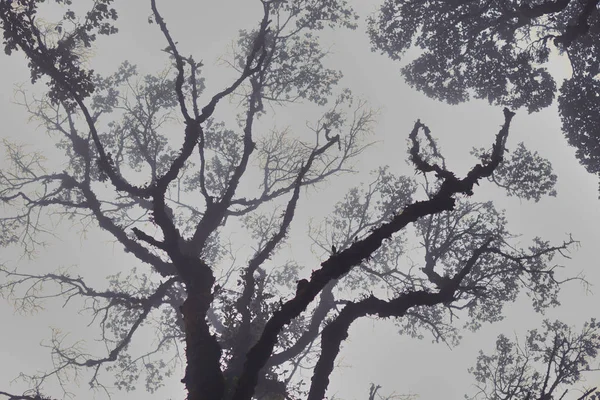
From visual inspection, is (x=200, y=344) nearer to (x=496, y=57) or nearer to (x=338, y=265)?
(x=338, y=265)

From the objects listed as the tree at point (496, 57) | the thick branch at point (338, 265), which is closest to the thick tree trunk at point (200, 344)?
the thick branch at point (338, 265)

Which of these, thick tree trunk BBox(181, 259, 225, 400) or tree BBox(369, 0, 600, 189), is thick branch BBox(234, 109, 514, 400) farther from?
tree BBox(369, 0, 600, 189)

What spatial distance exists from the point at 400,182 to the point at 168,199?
10.7 m

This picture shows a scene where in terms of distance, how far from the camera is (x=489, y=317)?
2006 centimetres

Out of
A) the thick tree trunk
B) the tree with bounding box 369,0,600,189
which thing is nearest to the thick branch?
the thick tree trunk

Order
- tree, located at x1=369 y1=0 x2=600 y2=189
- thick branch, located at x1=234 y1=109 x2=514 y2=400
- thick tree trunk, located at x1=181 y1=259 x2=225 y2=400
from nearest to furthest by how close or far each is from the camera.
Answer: thick branch, located at x1=234 y1=109 x2=514 y2=400 → thick tree trunk, located at x1=181 y1=259 x2=225 y2=400 → tree, located at x1=369 y1=0 x2=600 y2=189

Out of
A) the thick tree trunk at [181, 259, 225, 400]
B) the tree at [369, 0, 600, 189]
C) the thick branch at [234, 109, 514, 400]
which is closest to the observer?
the thick branch at [234, 109, 514, 400]

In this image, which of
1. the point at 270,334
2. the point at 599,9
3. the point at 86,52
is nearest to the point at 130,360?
the point at 86,52

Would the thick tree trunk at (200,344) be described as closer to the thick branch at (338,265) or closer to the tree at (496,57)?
the thick branch at (338,265)

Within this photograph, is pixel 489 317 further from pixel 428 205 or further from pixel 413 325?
pixel 428 205

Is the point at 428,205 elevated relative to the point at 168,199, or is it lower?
lower

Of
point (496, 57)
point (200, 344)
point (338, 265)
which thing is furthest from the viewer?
point (496, 57)

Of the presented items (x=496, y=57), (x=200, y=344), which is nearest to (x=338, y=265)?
(x=200, y=344)

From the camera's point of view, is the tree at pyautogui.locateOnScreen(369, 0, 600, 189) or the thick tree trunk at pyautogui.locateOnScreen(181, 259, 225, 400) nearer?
Result: the thick tree trunk at pyautogui.locateOnScreen(181, 259, 225, 400)
